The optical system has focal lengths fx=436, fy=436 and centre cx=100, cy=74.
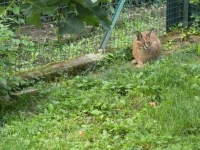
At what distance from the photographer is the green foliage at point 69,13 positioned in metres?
1.38

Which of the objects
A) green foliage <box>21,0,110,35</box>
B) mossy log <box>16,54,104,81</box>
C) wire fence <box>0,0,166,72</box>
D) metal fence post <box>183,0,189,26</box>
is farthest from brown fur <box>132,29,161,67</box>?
green foliage <box>21,0,110,35</box>

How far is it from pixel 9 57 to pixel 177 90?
7.15 ft

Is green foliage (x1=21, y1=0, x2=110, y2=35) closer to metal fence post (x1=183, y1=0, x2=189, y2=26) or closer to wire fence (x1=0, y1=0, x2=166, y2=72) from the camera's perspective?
wire fence (x1=0, y1=0, x2=166, y2=72)

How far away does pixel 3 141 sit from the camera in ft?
13.9

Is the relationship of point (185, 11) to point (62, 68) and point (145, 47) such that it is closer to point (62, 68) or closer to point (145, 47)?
point (145, 47)

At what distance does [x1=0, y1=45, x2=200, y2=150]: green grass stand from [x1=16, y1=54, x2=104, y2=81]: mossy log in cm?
→ 19

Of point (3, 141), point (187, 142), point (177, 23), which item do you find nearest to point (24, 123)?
point (3, 141)

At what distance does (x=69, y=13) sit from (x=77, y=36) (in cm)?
577

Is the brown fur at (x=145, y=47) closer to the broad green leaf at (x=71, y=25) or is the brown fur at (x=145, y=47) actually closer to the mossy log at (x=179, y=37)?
the mossy log at (x=179, y=37)

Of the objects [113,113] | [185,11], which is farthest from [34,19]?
[185,11]

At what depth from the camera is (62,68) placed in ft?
20.9

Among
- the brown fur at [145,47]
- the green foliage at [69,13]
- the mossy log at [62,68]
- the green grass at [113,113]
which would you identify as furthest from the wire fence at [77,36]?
the green foliage at [69,13]

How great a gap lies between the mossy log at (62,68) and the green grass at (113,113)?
0.19 m

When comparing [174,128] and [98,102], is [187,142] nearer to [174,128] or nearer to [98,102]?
[174,128]
